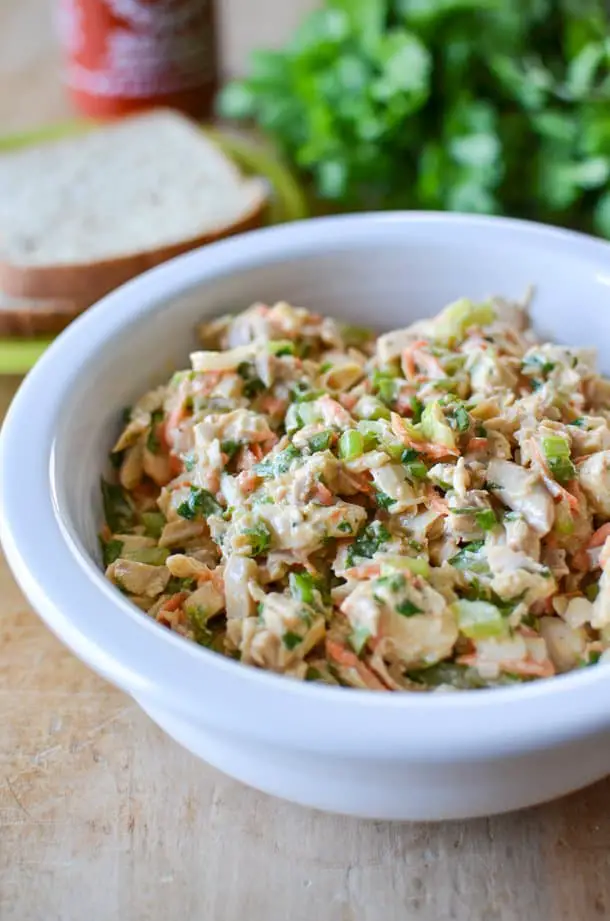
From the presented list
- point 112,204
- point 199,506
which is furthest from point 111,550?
point 112,204

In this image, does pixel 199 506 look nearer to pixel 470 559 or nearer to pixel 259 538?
pixel 259 538

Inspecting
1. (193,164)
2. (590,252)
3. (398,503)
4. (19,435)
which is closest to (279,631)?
(398,503)

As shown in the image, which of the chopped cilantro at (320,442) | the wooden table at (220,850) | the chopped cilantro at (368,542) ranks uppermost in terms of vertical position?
the chopped cilantro at (320,442)

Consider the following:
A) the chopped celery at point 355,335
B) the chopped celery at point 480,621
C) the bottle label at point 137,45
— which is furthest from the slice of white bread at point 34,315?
the chopped celery at point 480,621

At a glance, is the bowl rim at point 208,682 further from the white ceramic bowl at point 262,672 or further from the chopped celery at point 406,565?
the chopped celery at point 406,565

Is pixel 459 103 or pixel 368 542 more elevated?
pixel 459 103

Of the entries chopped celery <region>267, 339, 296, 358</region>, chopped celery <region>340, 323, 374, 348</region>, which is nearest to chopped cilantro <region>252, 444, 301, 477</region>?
chopped celery <region>267, 339, 296, 358</region>

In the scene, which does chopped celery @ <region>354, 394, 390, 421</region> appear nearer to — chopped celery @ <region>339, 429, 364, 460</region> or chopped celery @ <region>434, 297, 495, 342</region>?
chopped celery @ <region>339, 429, 364, 460</region>
